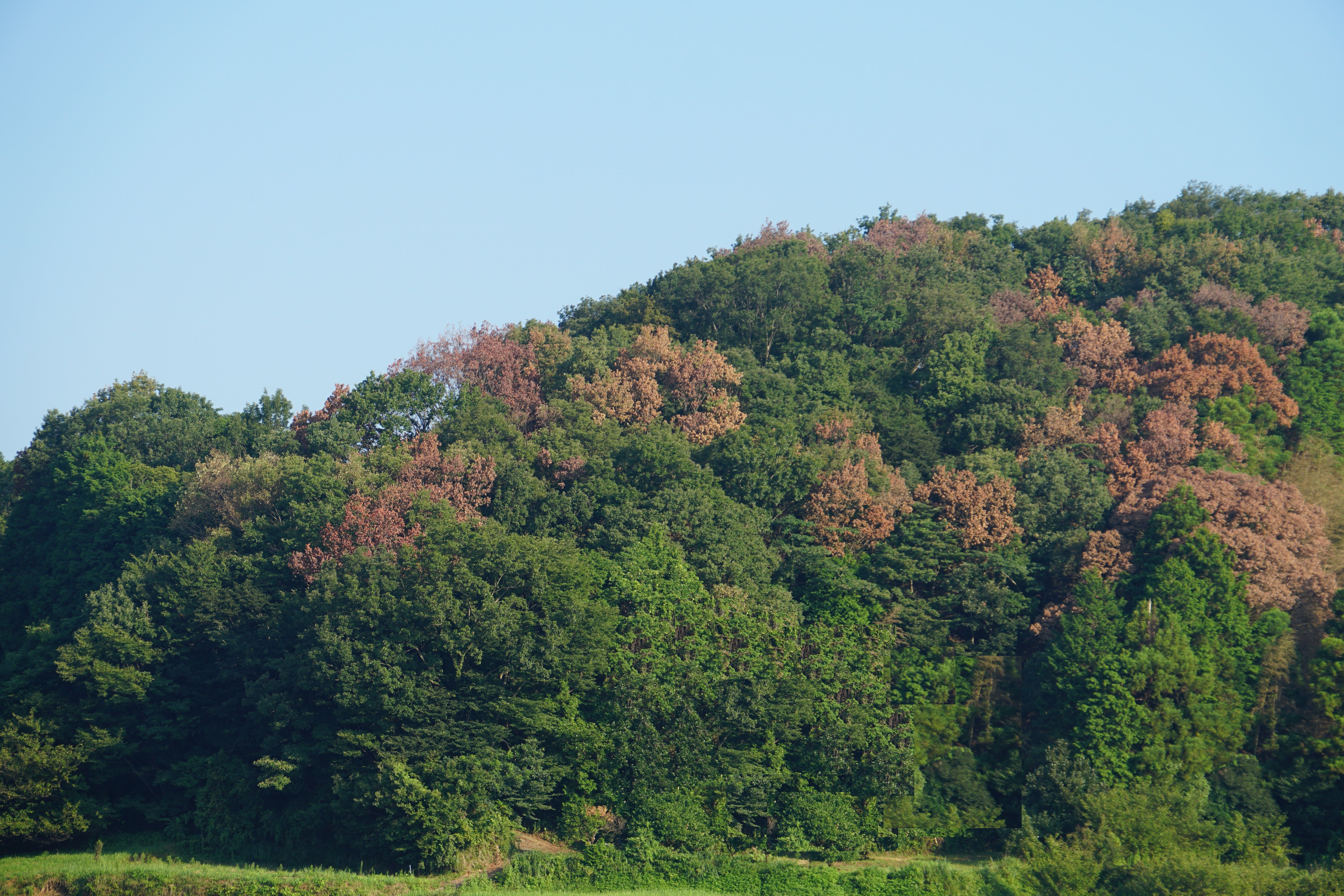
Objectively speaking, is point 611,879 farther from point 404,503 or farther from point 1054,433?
point 1054,433

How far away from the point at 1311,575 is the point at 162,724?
36.5 metres

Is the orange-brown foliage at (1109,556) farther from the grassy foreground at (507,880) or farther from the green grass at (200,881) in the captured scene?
the green grass at (200,881)

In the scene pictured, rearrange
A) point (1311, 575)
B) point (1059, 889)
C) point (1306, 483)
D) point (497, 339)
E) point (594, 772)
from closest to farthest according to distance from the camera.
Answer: point (1059, 889) → point (594, 772) → point (1311, 575) → point (1306, 483) → point (497, 339)

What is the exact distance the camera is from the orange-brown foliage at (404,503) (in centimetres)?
4381

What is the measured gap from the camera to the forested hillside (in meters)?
38.7

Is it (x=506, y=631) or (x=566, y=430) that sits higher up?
(x=566, y=430)

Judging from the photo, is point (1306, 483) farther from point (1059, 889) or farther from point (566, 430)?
point (566, 430)

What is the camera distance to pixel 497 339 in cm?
5856

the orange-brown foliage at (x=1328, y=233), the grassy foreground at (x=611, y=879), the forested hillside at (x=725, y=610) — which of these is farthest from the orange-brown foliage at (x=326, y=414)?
the orange-brown foliage at (x=1328, y=233)

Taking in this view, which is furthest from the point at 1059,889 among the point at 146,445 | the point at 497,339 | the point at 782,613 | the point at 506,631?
the point at 146,445

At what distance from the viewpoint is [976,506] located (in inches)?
1820

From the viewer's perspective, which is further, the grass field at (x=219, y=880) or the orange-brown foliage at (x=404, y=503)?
the orange-brown foliage at (x=404, y=503)

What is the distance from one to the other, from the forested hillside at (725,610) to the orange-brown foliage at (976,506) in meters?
0.15

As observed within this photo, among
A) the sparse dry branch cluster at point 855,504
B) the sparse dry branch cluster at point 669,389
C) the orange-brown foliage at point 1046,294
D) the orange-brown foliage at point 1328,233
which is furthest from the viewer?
the orange-brown foliage at point 1328,233
